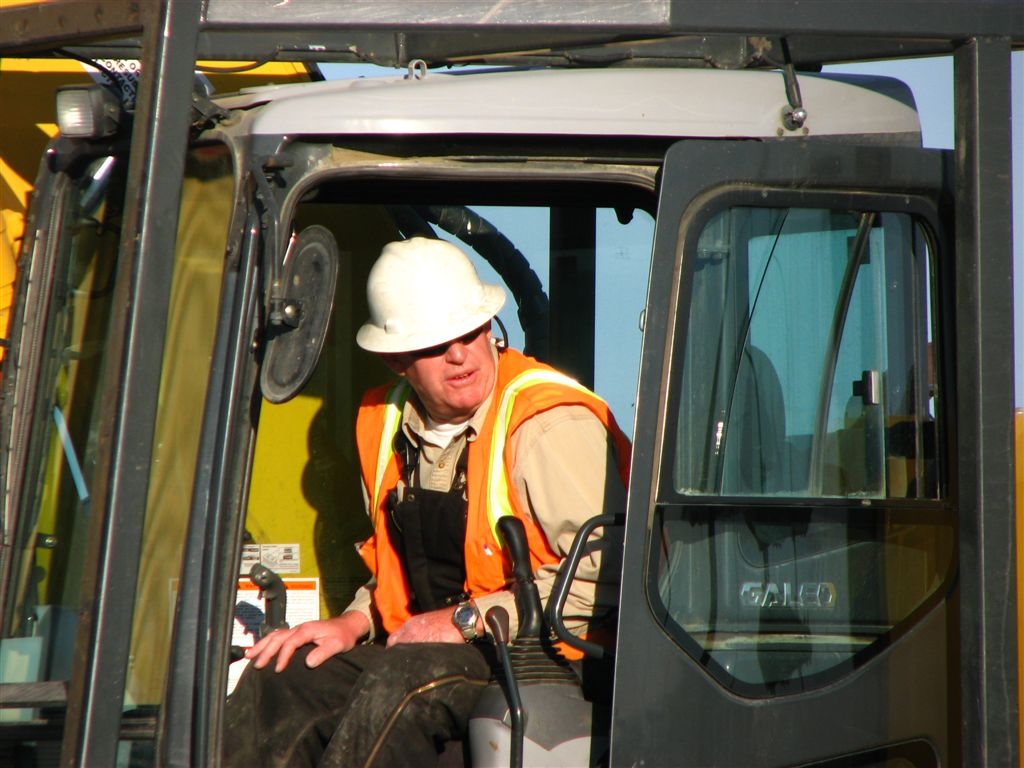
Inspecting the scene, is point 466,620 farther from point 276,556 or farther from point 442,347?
point 276,556

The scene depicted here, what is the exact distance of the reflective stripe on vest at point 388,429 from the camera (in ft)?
9.96

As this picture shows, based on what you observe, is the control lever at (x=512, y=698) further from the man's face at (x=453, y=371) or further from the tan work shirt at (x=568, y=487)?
the man's face at (x=453, y=371)

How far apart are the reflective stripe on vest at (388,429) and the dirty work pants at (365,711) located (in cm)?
46

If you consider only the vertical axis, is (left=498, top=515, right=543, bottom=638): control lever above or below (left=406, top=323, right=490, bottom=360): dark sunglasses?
below

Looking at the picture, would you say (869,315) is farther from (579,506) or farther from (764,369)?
(579,506)

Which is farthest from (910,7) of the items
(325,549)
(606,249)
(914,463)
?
(325,549)

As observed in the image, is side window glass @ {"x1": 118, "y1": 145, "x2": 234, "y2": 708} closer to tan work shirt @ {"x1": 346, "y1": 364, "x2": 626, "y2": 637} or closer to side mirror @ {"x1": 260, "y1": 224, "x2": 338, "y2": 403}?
side mirror @ {"x1": 260, "y1": 224, "x2": 338, "y2": 403}

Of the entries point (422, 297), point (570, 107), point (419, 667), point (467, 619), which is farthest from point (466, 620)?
point (570, 107)

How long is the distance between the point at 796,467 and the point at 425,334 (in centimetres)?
89

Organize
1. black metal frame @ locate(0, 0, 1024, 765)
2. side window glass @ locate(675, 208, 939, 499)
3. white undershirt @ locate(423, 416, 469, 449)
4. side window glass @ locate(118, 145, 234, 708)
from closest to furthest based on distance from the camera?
black metal frame @ locate(0, 0, 1024, 765)
side window glass @ locate(118, 145, 234, 708)
side window glass @ locate(675, 208, 939, 499)
white undershirt @ locate(423, 416, 469, 449)

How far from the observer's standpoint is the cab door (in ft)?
6.95

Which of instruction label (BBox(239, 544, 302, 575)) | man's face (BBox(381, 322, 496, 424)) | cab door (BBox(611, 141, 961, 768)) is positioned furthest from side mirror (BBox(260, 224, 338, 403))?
instruction label (BBox(239, 544, 302, 575))

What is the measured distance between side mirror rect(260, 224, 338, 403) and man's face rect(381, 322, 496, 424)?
656mm

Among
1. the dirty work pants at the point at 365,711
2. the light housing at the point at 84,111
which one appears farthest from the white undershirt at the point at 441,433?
the light housing at the point at 84,111
